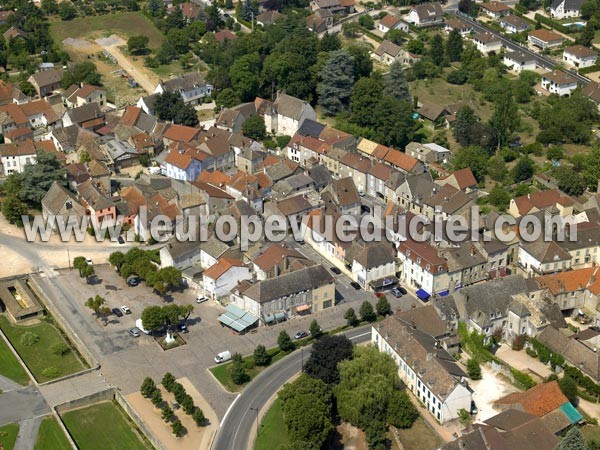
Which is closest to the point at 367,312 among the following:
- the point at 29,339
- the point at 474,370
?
the point at 474,370

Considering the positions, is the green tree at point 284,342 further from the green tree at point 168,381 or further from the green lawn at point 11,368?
the green lawn at point 11,368

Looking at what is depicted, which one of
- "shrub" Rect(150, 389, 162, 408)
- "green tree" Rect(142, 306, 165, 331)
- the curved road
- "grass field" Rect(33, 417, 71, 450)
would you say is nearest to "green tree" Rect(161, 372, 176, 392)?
"shrub" Rect(150, 389, 162, 408)

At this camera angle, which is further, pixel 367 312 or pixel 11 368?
pixel 367 312

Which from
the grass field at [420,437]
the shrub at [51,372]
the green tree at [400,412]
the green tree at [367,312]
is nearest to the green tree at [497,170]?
the green tree at [367,312]

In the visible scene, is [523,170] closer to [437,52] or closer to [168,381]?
[437,52]

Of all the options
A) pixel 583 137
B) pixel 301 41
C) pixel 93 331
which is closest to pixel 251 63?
pixel 301 41
